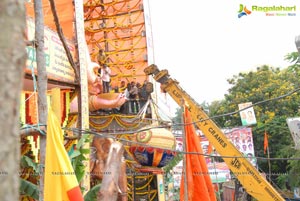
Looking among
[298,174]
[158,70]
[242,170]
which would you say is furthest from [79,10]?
[298,174]

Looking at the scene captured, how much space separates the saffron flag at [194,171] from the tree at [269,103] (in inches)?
636

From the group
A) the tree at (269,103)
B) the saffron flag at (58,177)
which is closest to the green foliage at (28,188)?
the saffron flag at (58,177)

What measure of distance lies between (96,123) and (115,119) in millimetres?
724

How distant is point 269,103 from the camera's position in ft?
84.1

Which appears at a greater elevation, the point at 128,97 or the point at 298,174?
the point at 128,97

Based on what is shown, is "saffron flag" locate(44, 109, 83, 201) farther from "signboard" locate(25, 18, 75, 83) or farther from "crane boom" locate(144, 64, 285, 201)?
"signboard" locate(25, 18, 75, 83)

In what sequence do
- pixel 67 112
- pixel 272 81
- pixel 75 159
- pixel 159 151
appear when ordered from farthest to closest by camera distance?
pixel 272 81 → pixel 159 151 → pixel 67 112 → pixel 75 159

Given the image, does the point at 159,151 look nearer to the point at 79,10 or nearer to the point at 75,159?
the point at 79,10

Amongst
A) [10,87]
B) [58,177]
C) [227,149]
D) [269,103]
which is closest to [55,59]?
[227,149]

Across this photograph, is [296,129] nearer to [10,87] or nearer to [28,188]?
[28,188]

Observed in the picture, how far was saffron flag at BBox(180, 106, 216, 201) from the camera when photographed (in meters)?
7.32

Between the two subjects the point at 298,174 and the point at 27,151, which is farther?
the point at 298,174

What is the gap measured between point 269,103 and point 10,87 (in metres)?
25.7

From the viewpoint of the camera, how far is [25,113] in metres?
8.07
